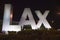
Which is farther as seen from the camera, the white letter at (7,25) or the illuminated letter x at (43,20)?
the illuminated letter x at (43,20)

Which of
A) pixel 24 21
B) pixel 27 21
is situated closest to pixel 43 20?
pixel 27 21

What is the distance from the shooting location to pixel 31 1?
55.8 feet

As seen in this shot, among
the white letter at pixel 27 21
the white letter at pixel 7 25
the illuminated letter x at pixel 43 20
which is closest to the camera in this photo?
the white letter at pixel 7 25

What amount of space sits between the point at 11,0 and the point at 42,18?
354 centimetres

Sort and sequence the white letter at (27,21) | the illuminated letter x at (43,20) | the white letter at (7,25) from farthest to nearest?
the illuminated letter x at (43,20) → the white letter at (27,21) → the white letter at (7,25)

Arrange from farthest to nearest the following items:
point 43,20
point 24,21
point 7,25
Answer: point 43,20 < point 24,21 < point 7,25

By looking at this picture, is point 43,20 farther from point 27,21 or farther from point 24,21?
point 24,21

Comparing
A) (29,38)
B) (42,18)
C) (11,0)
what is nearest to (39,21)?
(42,18)

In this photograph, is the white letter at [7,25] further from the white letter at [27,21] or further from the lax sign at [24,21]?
the white letter at [27,21]

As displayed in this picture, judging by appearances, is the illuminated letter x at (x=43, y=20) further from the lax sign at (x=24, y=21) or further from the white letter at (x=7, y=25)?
the white letter at (x=7, y=25)

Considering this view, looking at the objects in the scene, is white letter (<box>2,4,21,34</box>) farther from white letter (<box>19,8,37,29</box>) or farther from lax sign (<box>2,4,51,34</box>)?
white letter (<box>19,8,37,29</box>)

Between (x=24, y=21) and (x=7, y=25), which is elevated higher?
(x=24, y=21)

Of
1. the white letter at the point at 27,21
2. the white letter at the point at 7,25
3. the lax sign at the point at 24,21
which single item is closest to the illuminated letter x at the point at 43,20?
the lax sign at the point at 24,21

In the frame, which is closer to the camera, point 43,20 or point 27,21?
point 27,21
